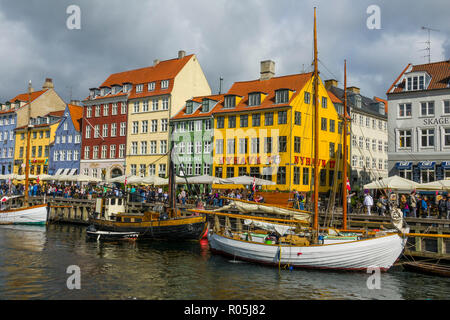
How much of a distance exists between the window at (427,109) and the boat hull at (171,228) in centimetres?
2588

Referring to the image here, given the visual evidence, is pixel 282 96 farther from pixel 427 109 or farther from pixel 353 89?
pixel 353 89

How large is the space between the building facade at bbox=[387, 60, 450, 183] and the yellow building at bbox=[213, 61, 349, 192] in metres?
6.16

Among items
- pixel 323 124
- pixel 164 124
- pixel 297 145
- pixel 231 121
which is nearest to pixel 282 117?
pixel 297 145

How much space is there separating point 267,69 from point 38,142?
43303 mm

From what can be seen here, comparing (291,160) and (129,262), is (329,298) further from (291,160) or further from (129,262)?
(291,160)

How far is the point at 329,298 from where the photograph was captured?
16.9 m

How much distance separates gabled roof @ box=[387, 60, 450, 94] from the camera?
141 ft

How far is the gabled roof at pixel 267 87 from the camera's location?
166 feet

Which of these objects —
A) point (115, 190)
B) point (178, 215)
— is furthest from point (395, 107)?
point (115, 190)

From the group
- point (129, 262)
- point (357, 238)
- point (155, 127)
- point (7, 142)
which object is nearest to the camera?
point (357, 238)

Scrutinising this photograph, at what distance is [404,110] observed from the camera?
147 feet

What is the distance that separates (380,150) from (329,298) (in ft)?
171

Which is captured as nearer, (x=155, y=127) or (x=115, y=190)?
(x=115, y=190)
